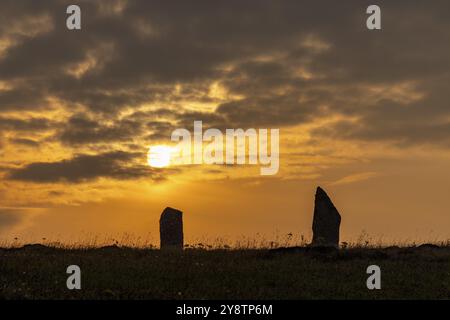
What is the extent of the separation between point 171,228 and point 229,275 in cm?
1615

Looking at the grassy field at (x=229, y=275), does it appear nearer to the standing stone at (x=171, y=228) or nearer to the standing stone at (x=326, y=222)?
the standing stone at (x=326, y=222)

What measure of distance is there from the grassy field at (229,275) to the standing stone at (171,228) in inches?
323

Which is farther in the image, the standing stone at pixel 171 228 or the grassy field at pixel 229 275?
the standing stone at pixel 171 228

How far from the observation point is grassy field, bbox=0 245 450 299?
62.2ft

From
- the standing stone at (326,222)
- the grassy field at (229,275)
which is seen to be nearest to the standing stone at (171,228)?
the standing stone at (326,222)

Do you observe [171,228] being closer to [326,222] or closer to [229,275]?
[326,222]

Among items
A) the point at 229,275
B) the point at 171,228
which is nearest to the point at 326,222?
the point at 171,228

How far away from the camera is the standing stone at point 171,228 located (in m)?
37.2

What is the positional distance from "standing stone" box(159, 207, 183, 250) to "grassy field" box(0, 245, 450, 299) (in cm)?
821

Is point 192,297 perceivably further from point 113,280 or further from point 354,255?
point 354,255

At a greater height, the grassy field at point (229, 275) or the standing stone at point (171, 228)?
the standing stone at point (171, 228)

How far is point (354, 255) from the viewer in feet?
90.5
